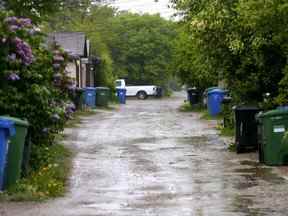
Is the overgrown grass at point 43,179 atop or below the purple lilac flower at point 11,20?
below

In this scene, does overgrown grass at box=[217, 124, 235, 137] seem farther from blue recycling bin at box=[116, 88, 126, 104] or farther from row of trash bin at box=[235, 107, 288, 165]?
blue recycling bin at box=[116, 88, 126, 104]

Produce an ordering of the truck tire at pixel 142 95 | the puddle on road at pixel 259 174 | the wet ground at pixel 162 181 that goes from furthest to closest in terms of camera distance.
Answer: the truck tire at pixel 142 95, the puddle on road at pixel 259 174, the wet ground at pixel 162 181

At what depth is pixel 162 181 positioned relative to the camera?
13289 mm

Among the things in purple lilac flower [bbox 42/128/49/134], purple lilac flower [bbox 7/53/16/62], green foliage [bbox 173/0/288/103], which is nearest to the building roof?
green foliage [bbox 173/0/288/103]

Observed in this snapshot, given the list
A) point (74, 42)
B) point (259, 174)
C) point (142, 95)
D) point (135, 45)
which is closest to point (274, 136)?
point (259, 174)

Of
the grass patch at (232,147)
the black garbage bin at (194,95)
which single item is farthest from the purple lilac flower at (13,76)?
the black garbage bin at (194,95)

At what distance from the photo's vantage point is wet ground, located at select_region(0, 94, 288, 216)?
34.0 feet

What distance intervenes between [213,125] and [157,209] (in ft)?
54.6

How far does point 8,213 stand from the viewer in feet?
32.5

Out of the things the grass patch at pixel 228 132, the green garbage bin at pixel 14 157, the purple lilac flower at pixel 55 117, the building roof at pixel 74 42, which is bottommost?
the grass patch at pixel 228 132

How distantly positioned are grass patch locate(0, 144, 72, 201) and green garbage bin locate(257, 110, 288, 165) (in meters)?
3.83

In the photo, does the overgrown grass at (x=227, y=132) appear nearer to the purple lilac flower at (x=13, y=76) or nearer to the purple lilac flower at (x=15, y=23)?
the purple lilac flower at (x=15, y=23)

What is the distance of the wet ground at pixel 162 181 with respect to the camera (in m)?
10.4

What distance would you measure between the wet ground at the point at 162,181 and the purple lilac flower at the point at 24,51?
218 cm
